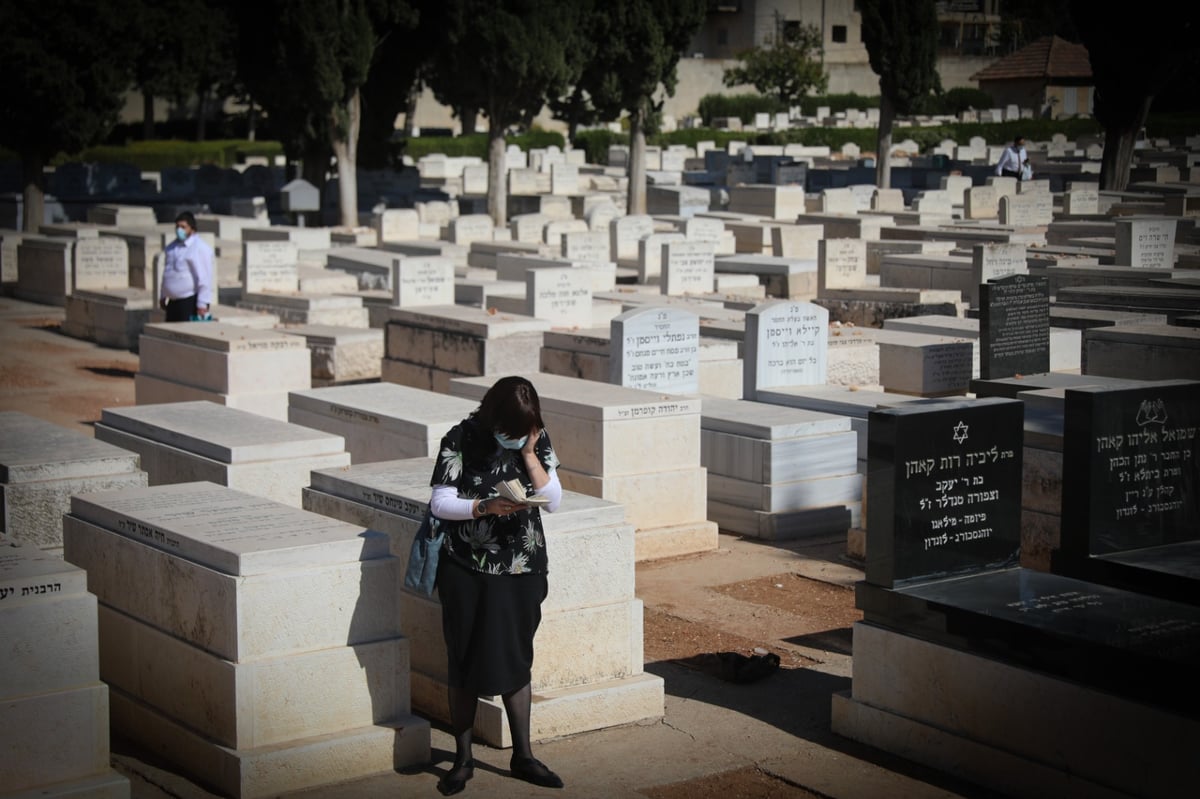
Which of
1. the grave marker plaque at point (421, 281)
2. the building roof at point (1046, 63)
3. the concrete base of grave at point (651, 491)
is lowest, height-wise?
the concrete base of grave at point (651, 491)

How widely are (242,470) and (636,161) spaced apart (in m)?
24.6

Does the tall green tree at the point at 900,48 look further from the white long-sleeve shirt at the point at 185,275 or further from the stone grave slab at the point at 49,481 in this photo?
the stone grave slab at the point at 49,481

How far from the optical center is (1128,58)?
104ft

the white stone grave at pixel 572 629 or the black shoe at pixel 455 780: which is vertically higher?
the white stone grave at pixel 572 629

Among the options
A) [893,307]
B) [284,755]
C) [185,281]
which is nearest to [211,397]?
[185,281]

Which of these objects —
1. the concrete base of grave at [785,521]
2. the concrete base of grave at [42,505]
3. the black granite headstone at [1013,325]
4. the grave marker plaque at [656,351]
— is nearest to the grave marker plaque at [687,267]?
the grave marker plaque at [656,351]

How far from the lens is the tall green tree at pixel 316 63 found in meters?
27.2

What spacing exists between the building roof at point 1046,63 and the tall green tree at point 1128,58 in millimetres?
29916

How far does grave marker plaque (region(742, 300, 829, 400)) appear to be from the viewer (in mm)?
11625

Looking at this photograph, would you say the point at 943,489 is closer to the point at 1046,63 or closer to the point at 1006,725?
the point at 1006,725

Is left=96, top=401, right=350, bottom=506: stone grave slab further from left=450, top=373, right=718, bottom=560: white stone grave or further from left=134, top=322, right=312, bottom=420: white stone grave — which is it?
left=134, top=322, right=312, bottom=420: white stone grave

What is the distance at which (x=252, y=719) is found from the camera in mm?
5402

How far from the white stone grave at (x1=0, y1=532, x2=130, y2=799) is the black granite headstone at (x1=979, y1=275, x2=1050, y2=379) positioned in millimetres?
8019

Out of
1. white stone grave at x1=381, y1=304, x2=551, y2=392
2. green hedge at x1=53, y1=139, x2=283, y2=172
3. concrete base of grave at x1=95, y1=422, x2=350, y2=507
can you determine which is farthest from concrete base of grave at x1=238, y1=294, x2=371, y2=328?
green hedge at x1=53, y1=139, x2=283, y2=172
